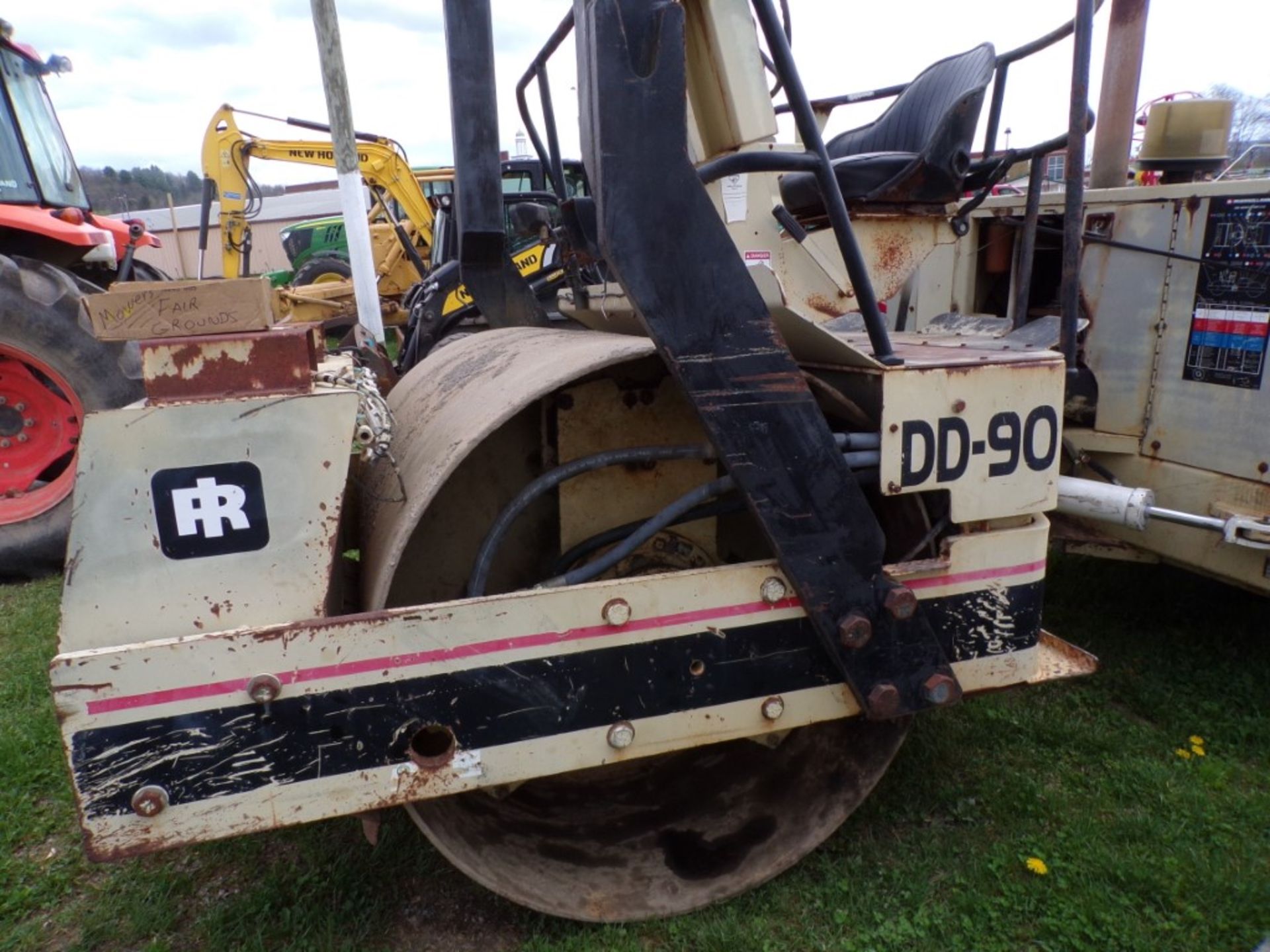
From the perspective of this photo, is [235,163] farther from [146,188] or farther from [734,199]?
[146,188]

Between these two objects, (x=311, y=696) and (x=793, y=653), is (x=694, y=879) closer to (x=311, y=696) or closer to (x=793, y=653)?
(x=793, y=653)

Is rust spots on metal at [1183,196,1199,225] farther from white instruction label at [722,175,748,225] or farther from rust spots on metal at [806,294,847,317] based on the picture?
white instruction label at [722,175,748,225]

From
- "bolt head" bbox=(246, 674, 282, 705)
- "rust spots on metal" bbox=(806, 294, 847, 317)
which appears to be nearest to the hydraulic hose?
"bolt head" bbox=(246, 674, 282, 705)

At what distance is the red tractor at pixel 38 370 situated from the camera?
4.18 metres

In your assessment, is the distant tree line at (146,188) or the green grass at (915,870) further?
the distant tree line at (146,188)

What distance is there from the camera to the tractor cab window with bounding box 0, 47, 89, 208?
5.04m

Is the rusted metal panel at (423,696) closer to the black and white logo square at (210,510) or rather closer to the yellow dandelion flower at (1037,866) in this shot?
the black and white logo square at (210,510)

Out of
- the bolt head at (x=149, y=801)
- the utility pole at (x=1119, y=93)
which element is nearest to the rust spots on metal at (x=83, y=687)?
the bolt head at (x=149, y=801)

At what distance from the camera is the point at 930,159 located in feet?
9.15

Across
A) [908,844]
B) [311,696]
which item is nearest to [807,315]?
[908,844]

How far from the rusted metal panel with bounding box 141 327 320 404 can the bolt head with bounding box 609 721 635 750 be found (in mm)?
842

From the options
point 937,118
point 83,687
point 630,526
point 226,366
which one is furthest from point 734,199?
point 83,687

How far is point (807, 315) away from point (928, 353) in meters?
0.97

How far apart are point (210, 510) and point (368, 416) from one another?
1.12 ft
